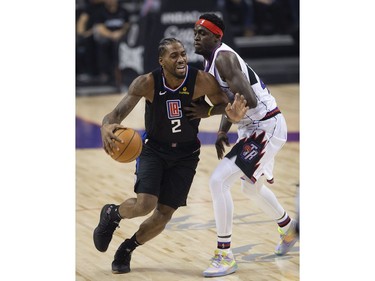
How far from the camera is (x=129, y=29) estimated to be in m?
15.4

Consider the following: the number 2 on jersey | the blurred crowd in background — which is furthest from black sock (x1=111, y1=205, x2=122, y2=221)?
the blurred crowd in background

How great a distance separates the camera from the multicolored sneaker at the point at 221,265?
6.56 m

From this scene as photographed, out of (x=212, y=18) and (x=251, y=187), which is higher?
(x=212, y=18)

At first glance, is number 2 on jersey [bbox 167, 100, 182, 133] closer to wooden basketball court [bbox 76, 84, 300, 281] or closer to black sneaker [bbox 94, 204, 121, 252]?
black sneaker [bbox 94, 204, 121, 252]

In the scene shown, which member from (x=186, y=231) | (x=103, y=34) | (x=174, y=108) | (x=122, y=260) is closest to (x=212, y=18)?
(x=174, y=108)

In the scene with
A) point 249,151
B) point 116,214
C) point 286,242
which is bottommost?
point 286,242

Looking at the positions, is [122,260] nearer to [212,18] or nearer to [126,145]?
[126,145]

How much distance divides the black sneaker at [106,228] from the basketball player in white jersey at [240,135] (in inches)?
28.6

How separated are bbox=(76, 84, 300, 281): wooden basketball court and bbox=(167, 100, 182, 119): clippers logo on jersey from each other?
3.83 ft

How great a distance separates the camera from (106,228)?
6562mm

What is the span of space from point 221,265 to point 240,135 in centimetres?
95
